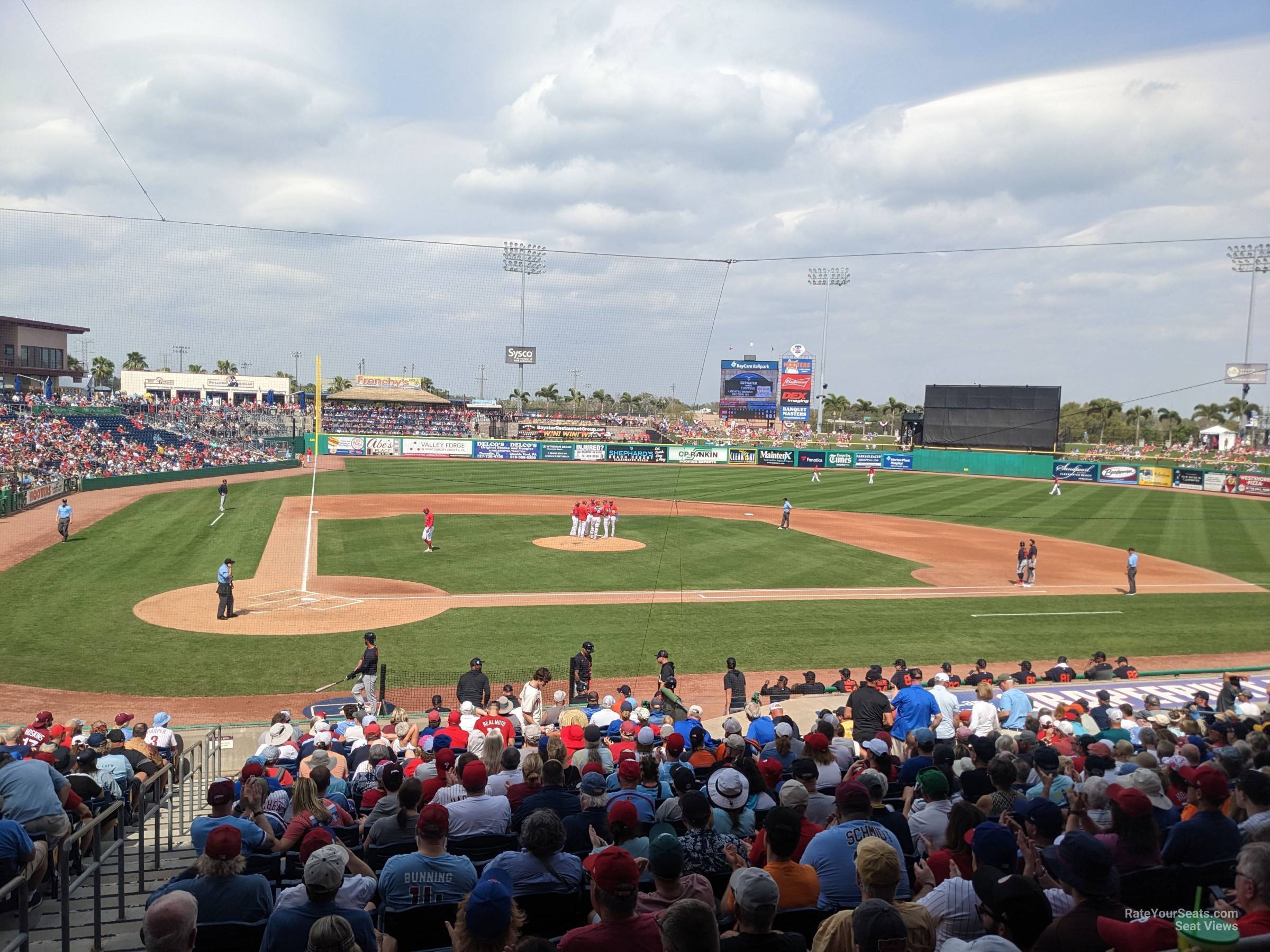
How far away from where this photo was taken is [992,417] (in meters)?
70.0

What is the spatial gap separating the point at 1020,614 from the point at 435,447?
178 ft

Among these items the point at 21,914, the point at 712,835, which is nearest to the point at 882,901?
the point at 712,835

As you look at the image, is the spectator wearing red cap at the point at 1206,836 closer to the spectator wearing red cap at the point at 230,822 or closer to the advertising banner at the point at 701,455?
the spectator wearing red cap at the point at 230,822

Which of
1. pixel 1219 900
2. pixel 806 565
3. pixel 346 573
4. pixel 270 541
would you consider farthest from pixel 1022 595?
pixel 270 541

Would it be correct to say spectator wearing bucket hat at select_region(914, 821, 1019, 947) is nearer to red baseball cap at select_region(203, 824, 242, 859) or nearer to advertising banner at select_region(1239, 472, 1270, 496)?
red baseball cap at select_region(203, 824, 242, 859)

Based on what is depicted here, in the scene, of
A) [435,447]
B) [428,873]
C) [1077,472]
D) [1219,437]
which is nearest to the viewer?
[428,873]

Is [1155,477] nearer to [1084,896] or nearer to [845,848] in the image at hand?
[845,848]

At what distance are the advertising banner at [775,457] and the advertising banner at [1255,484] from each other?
102ft

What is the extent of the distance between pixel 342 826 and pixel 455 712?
15.0 ft

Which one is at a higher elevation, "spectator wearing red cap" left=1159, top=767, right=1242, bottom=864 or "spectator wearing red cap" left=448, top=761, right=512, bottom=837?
"spectator wearing red cap" left=1159, top=767, right=1242, bottom=864

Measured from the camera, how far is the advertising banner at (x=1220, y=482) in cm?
5675

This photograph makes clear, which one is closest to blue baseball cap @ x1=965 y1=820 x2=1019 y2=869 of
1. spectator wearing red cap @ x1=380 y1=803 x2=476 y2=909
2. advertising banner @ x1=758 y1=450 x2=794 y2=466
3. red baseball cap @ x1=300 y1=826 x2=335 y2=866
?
spectator wearing red cap @ x1=380 y1=803 x2=476 y2=909

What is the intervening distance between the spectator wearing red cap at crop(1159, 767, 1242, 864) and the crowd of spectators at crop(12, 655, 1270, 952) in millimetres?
14

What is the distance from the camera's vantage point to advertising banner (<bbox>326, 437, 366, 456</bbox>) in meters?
67.6
